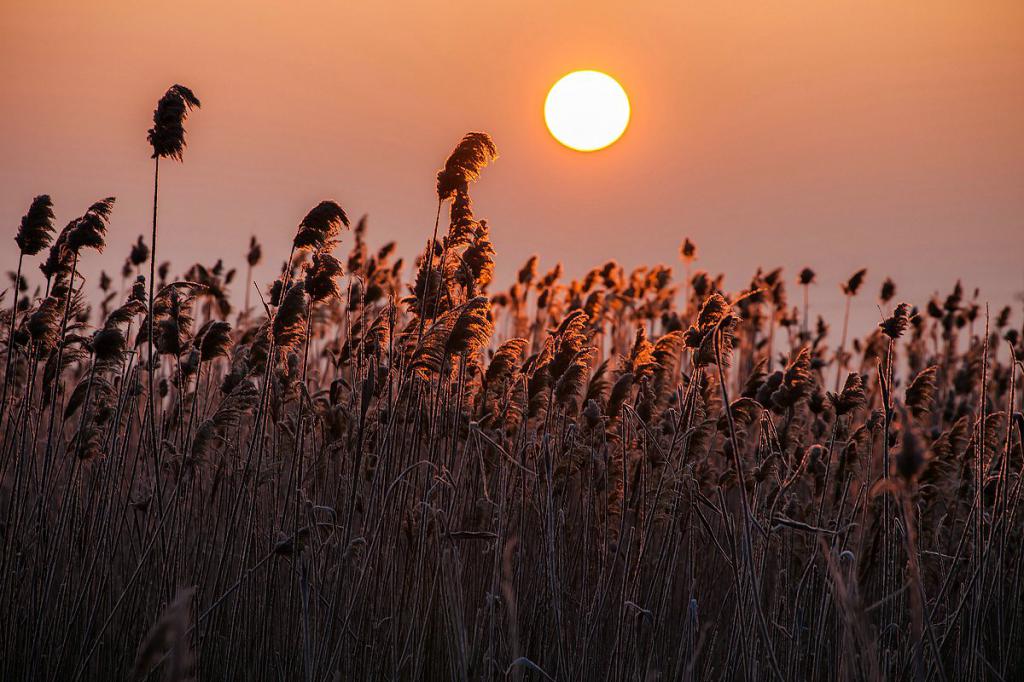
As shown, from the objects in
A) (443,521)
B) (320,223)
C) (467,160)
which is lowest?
(443,521)

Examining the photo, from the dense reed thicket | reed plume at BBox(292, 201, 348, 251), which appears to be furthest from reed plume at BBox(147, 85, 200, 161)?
reed plume at BBox(292, 201, 348, 251)

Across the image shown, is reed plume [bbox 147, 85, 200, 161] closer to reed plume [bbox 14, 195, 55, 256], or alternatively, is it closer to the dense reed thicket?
the dense reed thicket

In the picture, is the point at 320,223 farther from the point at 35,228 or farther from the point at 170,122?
the point at 35,228

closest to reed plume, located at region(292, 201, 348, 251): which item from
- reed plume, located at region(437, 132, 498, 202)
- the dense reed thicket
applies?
the dense reed thicket

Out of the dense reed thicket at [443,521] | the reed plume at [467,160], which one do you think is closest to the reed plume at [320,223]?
the dense reed thicket at [443,521]

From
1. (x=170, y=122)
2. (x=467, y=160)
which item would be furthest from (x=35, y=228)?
(x=467, y=160)

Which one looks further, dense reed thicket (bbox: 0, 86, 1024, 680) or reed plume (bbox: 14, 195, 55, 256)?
reed plume (bbox: 14, 195, 55, 256)

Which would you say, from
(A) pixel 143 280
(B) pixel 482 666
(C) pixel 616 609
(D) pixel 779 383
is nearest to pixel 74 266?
(A) pixel 143 280

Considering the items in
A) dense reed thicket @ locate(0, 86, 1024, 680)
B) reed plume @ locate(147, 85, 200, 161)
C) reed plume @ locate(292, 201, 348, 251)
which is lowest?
dense reed thicket @ locate(0, 86, 1024, 680)

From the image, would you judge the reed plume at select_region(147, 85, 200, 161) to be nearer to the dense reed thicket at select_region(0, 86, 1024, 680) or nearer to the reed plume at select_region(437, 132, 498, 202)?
the dense reed thicket at select_region(0, 86, 1024, 680)

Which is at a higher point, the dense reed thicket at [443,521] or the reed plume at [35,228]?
the reed plume at [35,228]

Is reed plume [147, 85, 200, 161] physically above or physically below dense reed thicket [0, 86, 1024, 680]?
above

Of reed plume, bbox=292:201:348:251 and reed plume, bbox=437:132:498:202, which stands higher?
reed plume, bbox=437:132:498:202

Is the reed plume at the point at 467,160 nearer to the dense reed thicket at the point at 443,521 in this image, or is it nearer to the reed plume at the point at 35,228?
the dense reed thicket at the point at 443,521
